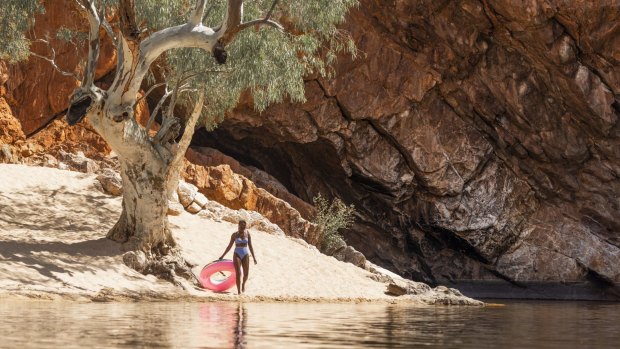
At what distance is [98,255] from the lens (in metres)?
20.9

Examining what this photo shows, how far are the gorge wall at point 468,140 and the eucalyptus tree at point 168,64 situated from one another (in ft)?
28.8

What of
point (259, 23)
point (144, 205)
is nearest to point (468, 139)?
point (259, 23)

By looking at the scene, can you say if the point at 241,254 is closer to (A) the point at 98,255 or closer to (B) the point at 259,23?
(A) the point at 98,255

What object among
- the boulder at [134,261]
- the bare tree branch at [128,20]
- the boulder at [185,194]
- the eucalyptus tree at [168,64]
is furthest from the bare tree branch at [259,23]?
the boulder at [185,194]

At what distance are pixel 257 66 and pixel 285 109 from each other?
12.5 m

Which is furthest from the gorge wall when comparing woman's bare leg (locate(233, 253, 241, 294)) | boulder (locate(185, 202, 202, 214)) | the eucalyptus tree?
woman's bare leg (locate(233, 253, 241, 294))

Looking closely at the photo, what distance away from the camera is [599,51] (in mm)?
33375

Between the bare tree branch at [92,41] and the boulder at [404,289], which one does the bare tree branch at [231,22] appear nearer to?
the bare tree branch at [92,41]

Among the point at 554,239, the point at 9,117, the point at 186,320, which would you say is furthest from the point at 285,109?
the point at 186,320

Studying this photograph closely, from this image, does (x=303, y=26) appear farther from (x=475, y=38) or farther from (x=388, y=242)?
(x=388, y=242)

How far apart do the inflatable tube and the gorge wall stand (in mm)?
11951

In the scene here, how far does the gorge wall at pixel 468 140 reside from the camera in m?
34.1

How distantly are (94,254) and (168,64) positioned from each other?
5.85 metres

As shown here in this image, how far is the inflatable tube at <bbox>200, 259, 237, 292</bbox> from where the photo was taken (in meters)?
20.9
